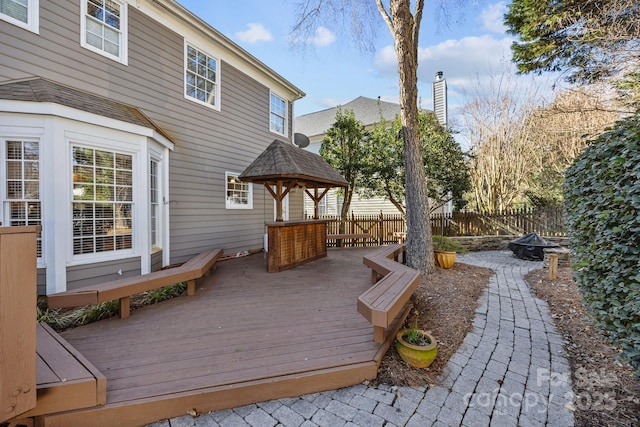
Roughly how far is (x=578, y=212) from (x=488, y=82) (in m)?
12.6

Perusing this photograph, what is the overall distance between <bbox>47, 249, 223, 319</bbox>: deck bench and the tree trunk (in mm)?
4269

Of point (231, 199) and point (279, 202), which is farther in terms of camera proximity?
point (231, 199)

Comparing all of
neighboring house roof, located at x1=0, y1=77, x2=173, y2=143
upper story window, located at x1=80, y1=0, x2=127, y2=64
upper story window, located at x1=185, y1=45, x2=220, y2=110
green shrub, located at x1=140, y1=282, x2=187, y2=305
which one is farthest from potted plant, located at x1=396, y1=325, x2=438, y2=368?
upper story window, located at x1=185, y1=45, x2=220, y2=110

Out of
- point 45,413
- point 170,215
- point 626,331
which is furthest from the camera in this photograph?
point 170,215

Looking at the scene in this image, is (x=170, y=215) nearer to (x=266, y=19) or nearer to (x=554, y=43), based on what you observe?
(x=266, y=19)

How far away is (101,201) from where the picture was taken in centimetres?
477

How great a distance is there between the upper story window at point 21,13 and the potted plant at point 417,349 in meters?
6.92

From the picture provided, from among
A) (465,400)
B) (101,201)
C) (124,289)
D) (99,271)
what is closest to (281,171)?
(101,201)

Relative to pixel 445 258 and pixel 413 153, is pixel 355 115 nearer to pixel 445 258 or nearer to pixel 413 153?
pixel 413 153

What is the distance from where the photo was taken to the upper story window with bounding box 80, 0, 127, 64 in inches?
202

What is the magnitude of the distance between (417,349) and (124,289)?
11.4 feet

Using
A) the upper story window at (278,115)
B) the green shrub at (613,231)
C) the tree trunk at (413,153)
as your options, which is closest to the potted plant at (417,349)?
the green shrub at (613,231)

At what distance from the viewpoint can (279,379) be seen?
2.36 meters

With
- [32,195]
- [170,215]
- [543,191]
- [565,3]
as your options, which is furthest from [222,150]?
[543,191]
